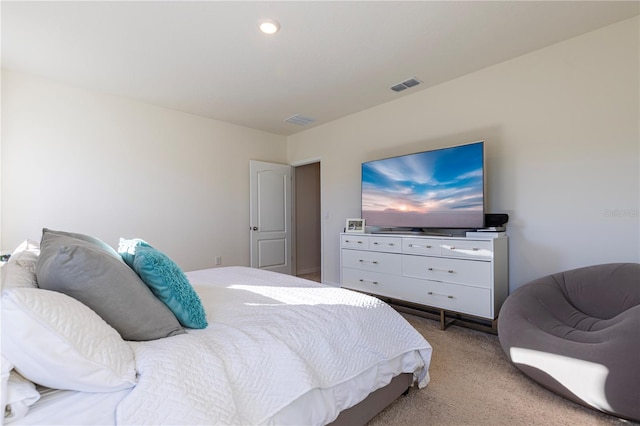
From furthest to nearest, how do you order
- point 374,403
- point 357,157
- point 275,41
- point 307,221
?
point 307,221 < point 357,157 < point 275,41 < point 374,403

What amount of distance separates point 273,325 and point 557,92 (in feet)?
10.1

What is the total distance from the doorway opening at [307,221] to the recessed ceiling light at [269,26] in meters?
3.40

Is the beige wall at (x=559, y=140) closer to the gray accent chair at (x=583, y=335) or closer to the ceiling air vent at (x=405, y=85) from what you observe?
the ceiling air vent at (x=405, y=85)

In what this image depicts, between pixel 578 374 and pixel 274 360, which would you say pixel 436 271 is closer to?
pixel 578 374

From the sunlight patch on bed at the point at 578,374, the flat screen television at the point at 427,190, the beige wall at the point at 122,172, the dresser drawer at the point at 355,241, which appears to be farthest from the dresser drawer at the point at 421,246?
the beige wall at the point at 122,172

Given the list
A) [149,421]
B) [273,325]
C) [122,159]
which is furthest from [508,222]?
[122,159]

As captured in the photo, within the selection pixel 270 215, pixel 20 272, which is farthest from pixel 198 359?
pixel 270 215

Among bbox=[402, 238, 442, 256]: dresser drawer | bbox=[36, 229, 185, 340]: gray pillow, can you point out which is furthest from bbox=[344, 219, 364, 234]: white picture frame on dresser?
bbox=[36, 229, 185, 340]: gray pillow

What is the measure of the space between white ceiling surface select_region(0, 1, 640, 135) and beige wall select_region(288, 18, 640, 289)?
0.20 meters

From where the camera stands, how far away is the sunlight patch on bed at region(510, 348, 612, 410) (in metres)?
1.54

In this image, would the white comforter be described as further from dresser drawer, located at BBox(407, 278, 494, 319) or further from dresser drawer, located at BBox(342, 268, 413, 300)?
dresser drawer, located at BBox(342, 268, 413, 300)

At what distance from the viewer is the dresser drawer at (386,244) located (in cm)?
325

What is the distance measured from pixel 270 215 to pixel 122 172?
2180 millimetres

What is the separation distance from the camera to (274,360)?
43.7 inches
